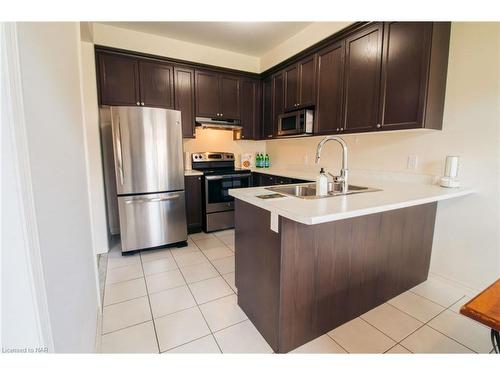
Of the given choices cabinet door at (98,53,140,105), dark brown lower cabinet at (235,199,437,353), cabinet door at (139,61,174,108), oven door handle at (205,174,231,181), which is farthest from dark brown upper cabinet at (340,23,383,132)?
cabinet door at (98,53,140,105)

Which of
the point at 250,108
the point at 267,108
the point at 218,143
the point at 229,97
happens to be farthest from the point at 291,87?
the point at 218,143

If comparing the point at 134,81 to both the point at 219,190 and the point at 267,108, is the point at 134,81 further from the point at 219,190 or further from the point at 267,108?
the point at 267,108

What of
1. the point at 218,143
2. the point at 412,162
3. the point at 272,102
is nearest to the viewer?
the point at 412,162

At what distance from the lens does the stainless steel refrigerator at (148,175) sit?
8.21ft

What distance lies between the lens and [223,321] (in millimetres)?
1616

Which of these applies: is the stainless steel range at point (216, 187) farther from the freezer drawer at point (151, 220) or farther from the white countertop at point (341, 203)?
the white countertop at point (341, 203)

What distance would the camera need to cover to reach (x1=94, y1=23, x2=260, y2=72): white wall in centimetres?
284

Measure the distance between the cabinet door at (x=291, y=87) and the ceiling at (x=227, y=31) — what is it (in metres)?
0.47

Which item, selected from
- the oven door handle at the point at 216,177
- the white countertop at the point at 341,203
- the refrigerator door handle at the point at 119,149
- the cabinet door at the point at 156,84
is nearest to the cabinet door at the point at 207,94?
the cabinet door at the point at 156,84

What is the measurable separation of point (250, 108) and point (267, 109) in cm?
27

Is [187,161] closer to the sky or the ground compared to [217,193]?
closer to the sky

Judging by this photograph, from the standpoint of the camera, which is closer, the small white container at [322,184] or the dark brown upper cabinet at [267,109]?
the small white container at [322,184]

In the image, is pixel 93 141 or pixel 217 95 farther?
pixel 217 95

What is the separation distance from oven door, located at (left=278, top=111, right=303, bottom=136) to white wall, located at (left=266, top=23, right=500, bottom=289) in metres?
1.15
